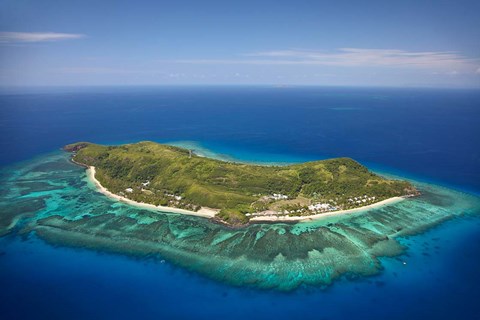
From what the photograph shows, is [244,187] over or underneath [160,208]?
over

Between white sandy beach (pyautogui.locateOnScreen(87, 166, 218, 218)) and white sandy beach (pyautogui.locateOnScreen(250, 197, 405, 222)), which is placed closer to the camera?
white sandy beach (pyautogui.locateOnScreen(250, 197, 405, 222))

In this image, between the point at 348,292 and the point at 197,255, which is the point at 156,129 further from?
the point at 348,292

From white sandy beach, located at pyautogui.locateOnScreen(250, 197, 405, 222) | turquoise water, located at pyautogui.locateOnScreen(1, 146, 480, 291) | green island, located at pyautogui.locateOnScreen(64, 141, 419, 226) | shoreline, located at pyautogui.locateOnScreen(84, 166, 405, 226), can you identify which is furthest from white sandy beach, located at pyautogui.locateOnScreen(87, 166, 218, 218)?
white sandy beach, located at pyautogui.locateOnScreen(250, 197, 405, 222)

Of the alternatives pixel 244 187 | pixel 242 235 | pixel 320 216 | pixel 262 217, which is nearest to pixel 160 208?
pixel 244 187

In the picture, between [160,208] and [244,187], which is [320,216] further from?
[160,208]

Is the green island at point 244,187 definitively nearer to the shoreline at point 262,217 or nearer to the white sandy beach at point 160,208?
the white sandy beach at point 160,208

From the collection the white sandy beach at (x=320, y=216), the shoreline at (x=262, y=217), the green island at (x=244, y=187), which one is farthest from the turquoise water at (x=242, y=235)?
the green island at (x=244, y=187)

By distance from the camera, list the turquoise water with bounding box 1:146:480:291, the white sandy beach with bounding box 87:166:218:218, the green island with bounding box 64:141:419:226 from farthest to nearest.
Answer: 1. the green island with bounding box 64:141:419:226
2. the white sandy beach with bounding box 87:166:218:218
3. the turquoise water with bounding box 1:146:480:291

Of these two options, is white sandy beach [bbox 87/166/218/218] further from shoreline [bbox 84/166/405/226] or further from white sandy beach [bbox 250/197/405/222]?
white sandy beach [bbox 250/197/405/222]

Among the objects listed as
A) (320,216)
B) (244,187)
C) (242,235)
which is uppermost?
(244,187)
